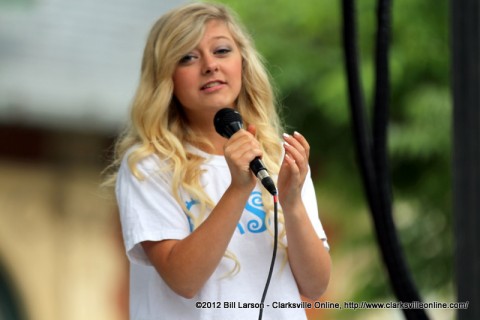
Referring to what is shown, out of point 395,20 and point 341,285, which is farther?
point 341,285

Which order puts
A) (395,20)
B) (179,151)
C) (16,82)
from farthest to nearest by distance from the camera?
(16,82) → (395,20) → (179,151)

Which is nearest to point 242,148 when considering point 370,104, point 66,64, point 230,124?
point 230,124

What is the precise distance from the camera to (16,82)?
28.5ft

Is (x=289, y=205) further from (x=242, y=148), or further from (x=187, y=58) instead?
(x=187, y=58)

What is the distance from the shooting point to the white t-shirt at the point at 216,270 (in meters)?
2.74

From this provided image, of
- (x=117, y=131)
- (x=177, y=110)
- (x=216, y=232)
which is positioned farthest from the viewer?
(x=117, y=131)

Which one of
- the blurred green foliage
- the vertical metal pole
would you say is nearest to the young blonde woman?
the vertical metal pole

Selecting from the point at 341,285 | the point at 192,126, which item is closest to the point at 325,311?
the point at 341,285

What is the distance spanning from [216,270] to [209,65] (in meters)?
0.49

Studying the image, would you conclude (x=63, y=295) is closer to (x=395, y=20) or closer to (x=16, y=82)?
(x=16, y=82)

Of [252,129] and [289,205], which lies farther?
[252,129]

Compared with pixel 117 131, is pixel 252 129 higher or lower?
higher

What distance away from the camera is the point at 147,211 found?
2.78 m

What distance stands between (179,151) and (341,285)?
21.7 ft
